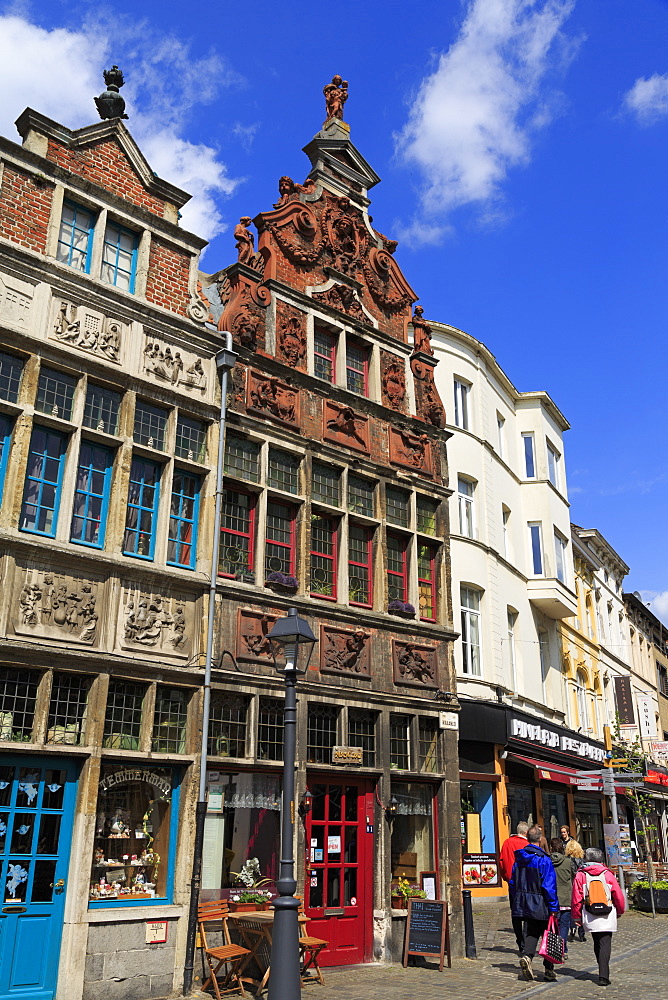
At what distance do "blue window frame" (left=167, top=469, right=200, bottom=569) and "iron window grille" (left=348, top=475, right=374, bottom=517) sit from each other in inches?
130

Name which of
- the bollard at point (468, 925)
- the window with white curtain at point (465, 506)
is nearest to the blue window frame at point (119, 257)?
the bollard at point (468, 925)

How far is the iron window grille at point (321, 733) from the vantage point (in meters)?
13.6

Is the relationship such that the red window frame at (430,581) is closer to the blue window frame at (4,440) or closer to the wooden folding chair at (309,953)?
the wooden folding chair at (309,953)

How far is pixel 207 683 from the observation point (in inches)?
472

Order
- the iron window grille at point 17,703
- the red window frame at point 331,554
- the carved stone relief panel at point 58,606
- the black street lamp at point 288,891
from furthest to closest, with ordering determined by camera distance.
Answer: the red window frame at point 331,554
the carved stone relief panel at point 58,606
the iron window grille at point 17,703
the black street lamp at point 288,891

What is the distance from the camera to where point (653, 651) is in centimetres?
4900

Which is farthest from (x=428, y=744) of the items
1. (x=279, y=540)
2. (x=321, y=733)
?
(x=279, y=540)

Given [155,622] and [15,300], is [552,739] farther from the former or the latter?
[15,300]

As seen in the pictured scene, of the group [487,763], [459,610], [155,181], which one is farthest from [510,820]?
[155,181]

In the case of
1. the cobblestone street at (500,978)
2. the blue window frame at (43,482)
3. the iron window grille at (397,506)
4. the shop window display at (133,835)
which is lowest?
the cobblestone street at (500,978)

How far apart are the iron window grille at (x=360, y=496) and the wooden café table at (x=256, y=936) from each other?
6592 mm

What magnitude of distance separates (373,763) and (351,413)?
5842 mm

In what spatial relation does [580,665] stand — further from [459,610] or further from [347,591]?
[347,591]

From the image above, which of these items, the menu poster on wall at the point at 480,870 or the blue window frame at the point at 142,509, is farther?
the menu poster on wall at the point at 480,870
